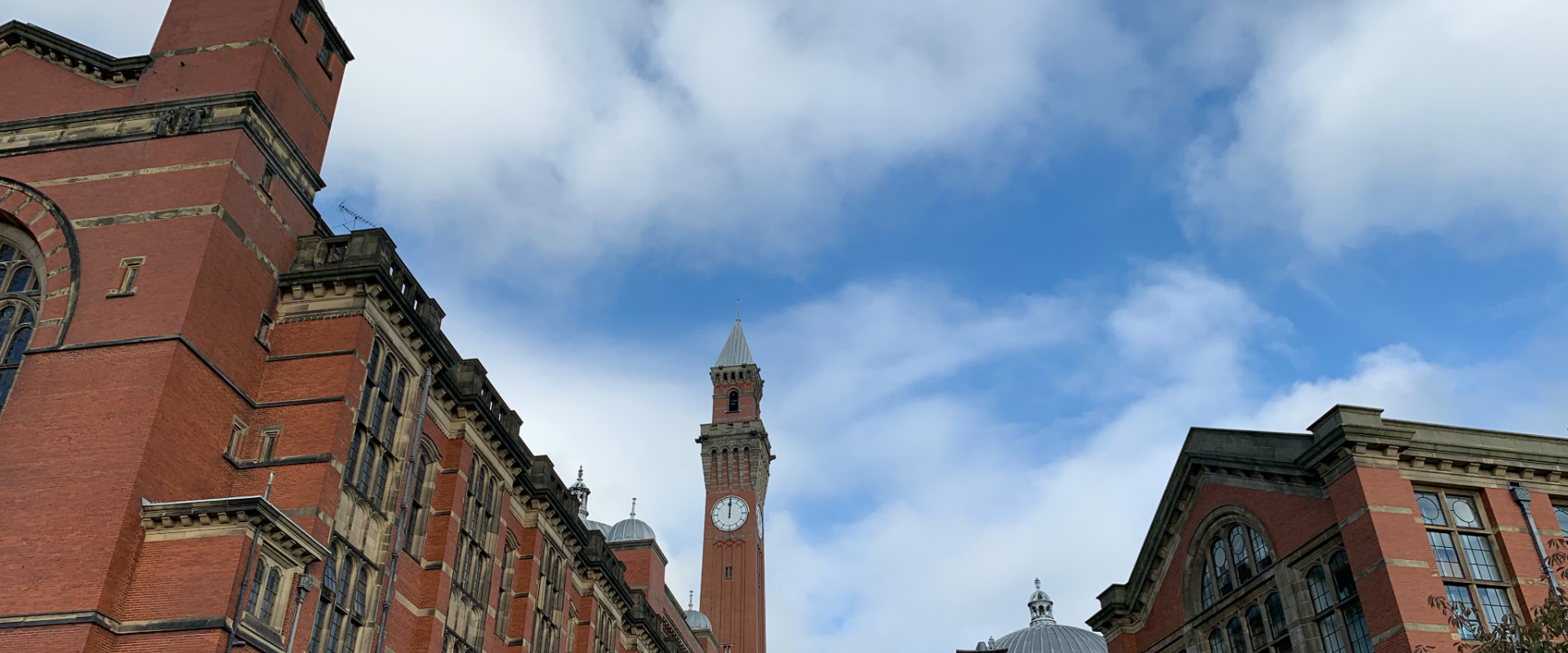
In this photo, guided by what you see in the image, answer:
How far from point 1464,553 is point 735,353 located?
8483 cm

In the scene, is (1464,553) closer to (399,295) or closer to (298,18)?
(399,295)

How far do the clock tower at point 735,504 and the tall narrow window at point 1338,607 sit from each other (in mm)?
65115

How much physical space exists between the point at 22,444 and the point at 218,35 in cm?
1178

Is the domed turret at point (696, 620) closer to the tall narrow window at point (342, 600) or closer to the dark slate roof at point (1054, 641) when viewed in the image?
the dark slate roof at point (1054, 641)

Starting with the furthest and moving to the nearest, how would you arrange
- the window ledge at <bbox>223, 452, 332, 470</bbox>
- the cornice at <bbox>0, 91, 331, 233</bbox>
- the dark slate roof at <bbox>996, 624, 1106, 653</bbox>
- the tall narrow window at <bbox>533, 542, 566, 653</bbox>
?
the dark slate roof at <bbox>996, 624, 1106, 653</bbox>, the tall narrow window at <bbox>533, 542, 566, 653</bbox>, the cornice at <bbox>0, 91, 331, 233</bbox>, the window ledge at <bbox>223, 452, 332, 470</bbox>

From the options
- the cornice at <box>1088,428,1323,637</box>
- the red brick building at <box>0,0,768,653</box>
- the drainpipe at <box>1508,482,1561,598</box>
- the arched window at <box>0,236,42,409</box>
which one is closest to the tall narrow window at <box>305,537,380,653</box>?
the red brick building at <box>0,0,768,653</box>

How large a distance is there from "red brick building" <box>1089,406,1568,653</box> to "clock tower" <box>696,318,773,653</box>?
6295 cm

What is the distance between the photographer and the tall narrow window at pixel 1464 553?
86.9 ft

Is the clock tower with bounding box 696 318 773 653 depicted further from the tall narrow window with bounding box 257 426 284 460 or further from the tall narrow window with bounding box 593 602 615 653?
the tall narrow window with bounding box 257 426 284 460

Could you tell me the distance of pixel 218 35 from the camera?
29547mm

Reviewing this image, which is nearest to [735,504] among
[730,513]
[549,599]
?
[730,513]

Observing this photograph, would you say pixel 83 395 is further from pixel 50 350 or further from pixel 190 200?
pixel 190 200

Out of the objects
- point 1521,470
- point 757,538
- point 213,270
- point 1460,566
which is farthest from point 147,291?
point 757,538

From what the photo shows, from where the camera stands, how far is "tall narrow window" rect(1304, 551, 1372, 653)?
1082 inches
